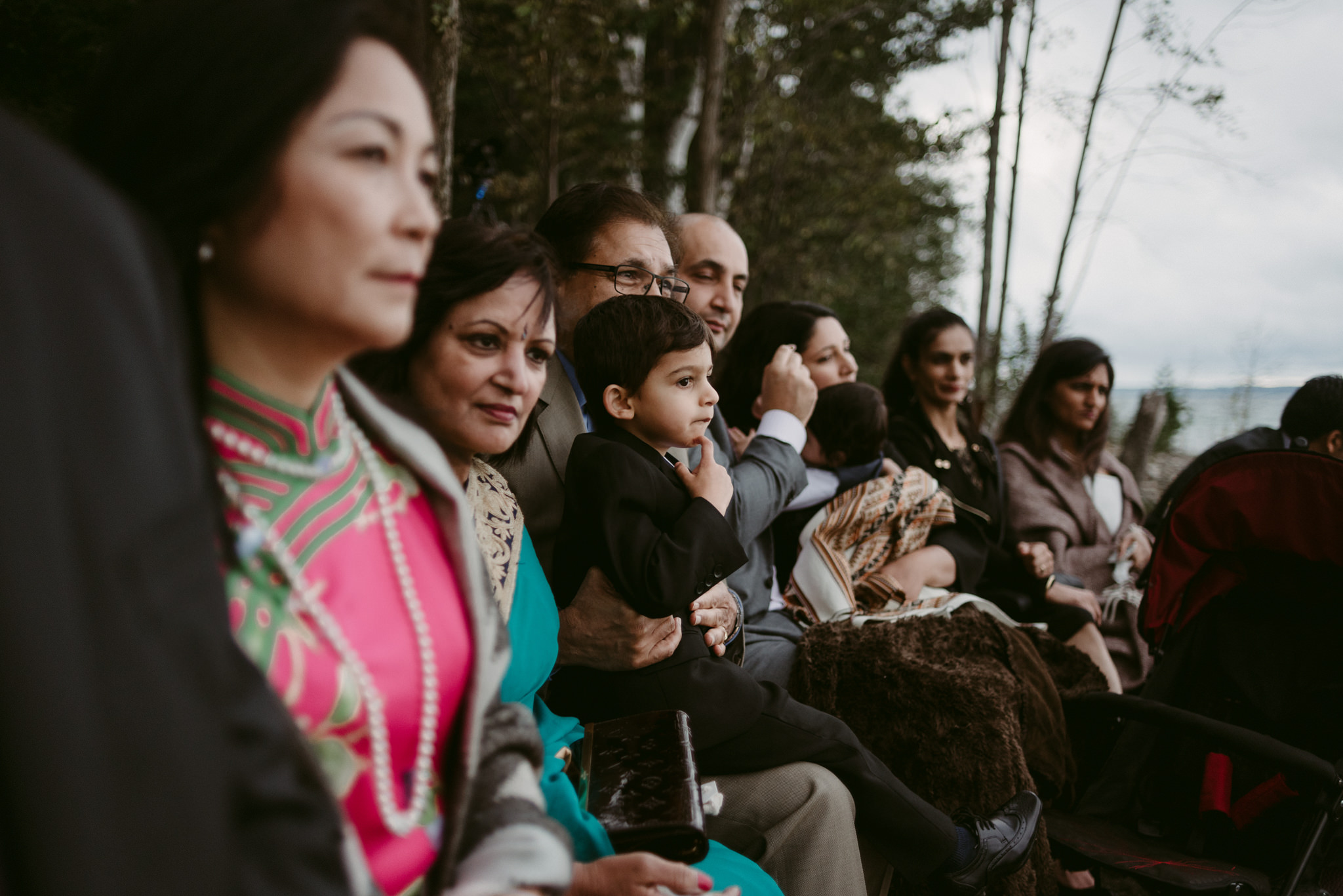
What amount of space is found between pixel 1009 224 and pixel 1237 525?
6650mm

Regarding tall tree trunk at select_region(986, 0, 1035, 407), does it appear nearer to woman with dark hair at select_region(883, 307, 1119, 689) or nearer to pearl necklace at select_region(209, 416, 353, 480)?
woman with dark hair at select_region(883, 307, 1119, 689)

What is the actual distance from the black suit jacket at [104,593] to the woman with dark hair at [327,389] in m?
0.11

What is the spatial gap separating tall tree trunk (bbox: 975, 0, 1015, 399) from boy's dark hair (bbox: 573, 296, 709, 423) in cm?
713

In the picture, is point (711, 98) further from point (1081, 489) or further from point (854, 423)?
point (854, 423)

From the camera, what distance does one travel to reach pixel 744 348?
3531 millimetres

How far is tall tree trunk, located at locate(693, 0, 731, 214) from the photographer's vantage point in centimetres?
630

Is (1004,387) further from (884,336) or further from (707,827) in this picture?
(707,827)

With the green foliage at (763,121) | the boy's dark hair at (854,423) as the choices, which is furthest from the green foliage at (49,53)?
the green foliage at (763,121)

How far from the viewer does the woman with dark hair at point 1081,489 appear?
3.88 meters

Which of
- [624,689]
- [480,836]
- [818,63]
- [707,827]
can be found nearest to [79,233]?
[480,836]

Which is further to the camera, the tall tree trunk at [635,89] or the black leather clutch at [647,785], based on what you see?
the tall tree trunk at [635,89]

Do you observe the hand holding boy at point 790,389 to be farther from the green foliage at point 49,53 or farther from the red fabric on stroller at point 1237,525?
the green foliage at point 49,53

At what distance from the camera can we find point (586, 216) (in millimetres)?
2434

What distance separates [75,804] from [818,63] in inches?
479
